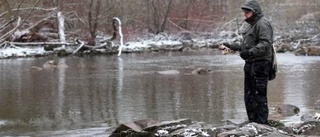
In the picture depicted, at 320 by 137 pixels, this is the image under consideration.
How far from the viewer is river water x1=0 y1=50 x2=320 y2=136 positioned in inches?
392

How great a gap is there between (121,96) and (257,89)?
6.38m

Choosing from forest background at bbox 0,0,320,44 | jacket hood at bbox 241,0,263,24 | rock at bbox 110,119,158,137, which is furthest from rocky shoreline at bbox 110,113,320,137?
forest background at bbox 0,0,320,44

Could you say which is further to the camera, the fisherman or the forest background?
the forest background

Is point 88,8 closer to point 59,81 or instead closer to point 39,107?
point 59,81

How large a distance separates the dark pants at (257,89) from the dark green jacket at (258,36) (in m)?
0.12

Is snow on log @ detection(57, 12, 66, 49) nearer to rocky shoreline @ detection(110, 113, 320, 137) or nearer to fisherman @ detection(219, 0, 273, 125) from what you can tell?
rocky shoreline @ detection(110, 113, 320, 137)

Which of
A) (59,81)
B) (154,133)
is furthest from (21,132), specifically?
(59,81)

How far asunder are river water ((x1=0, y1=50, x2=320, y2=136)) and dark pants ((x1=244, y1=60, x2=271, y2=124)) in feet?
6.39

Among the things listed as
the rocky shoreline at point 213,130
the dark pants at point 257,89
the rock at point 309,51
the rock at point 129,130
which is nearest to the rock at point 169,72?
the rock at point 309,51

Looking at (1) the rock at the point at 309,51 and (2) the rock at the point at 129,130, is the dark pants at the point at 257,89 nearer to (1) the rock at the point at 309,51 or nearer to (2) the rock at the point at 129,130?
(2) the rock at the point at 129,130

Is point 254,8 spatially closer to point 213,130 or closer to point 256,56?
point 256,56

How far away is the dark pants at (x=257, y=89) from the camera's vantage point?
743 centimetres

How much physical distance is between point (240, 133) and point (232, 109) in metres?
4.35

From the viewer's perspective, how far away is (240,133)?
675cm
